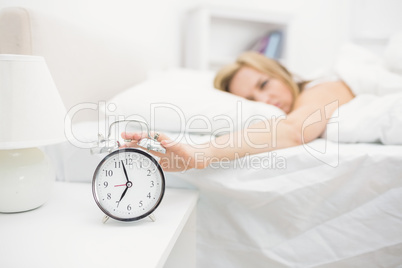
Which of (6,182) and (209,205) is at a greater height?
(6,182)

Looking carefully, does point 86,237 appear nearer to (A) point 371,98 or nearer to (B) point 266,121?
(B) point 266,121

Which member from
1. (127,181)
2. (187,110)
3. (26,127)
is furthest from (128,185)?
→ (187,110)

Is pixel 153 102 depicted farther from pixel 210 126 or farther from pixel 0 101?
pixel 0 101

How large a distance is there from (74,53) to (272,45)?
201 cm

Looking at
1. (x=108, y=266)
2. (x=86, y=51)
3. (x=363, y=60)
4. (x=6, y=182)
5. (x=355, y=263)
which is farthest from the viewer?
(x=363, y=60)

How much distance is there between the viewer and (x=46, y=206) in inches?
29.5

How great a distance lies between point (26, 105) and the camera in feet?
2.03

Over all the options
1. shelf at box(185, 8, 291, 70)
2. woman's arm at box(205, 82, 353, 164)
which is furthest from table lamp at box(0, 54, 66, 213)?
shelf at box(185, 8, 291, 70)

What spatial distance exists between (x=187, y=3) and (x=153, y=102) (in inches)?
73.4

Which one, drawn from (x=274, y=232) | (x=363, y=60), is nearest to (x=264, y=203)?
(x=274, y=232)

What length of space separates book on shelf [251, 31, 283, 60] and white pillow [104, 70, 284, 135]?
1.76 meters

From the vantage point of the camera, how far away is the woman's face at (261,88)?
1.31 meters

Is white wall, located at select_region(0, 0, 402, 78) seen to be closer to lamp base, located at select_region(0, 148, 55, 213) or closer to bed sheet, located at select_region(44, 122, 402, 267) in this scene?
lamp base, located at select_region(0, 148, 55, 213)

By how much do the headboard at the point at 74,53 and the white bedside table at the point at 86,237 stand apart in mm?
390
